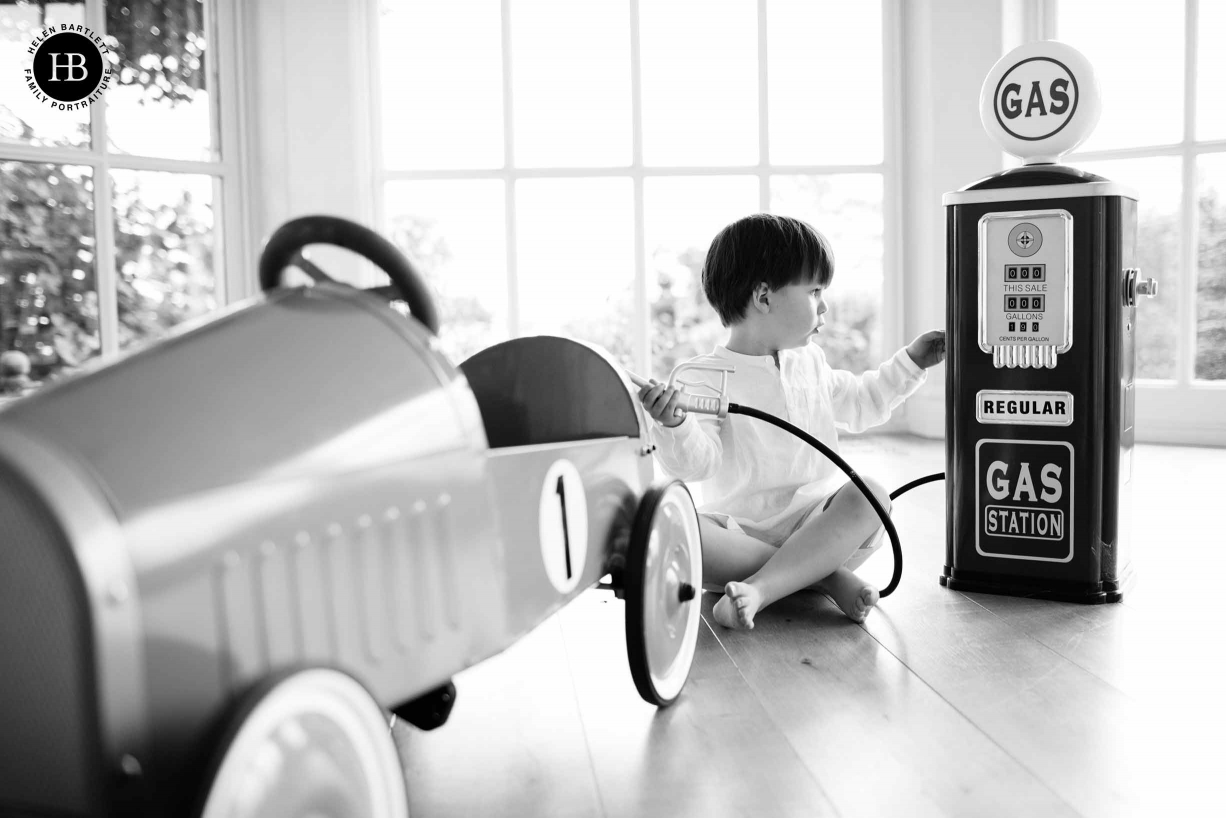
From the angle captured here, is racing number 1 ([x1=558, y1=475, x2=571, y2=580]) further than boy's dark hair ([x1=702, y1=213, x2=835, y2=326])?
No

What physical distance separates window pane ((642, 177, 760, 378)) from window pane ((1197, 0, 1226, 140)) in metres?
1.70

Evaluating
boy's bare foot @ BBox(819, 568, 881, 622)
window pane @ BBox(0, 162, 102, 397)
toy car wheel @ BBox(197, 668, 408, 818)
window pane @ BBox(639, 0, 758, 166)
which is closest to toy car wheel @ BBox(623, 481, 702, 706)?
boy's bare foot @ BBox(819, 568, 881, 622)

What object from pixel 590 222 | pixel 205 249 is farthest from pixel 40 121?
pixel 590 222

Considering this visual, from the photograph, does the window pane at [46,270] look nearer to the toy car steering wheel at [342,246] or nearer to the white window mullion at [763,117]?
the white window mullion at [763,117]

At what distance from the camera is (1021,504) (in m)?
1.90

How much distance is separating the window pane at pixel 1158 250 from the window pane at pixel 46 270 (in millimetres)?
3757

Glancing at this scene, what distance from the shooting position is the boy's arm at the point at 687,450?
5.63 feet

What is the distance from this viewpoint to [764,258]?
188 centimetres

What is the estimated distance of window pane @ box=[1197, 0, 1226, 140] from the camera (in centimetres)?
387

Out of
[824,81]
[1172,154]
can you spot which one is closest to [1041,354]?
[1172,154]

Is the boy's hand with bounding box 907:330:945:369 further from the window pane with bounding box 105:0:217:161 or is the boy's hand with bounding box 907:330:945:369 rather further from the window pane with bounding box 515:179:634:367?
the window pane with bounding box 105:0:217:161

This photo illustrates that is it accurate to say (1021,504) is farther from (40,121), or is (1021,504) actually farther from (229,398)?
(40,121)

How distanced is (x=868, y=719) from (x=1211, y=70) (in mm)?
3610

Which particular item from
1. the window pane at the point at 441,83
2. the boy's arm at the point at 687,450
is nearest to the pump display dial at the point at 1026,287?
the boy's arm at the point at 687,450
